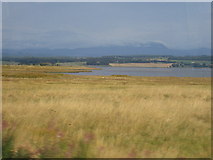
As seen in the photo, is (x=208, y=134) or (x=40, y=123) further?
(x=40, y=123)

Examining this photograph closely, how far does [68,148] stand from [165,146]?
2073mm

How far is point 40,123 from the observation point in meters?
7.68

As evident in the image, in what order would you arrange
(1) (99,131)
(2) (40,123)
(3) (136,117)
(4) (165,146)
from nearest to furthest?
(4) (165,146)
(1) (99,131)
(2) (40,123)
(3) (136,117)

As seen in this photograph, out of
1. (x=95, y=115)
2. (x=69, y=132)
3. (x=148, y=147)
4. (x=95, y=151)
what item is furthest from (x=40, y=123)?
(x=148, y=147)

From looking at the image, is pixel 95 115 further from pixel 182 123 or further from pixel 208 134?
pixel 208 134

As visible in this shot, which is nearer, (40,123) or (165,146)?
(165,146)

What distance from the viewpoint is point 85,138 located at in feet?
21.4

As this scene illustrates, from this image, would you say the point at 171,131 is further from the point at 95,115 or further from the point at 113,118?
the point at 95,115

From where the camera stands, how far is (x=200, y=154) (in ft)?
19.2

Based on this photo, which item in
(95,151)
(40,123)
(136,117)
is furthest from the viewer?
(136,117)

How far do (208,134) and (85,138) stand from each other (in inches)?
119

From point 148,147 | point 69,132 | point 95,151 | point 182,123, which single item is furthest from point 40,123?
point 182,123

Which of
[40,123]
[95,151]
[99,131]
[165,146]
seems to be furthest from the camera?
[40,123]

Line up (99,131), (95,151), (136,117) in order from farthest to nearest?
1. (136,117)
2. (99,131)
3. (95,151)
